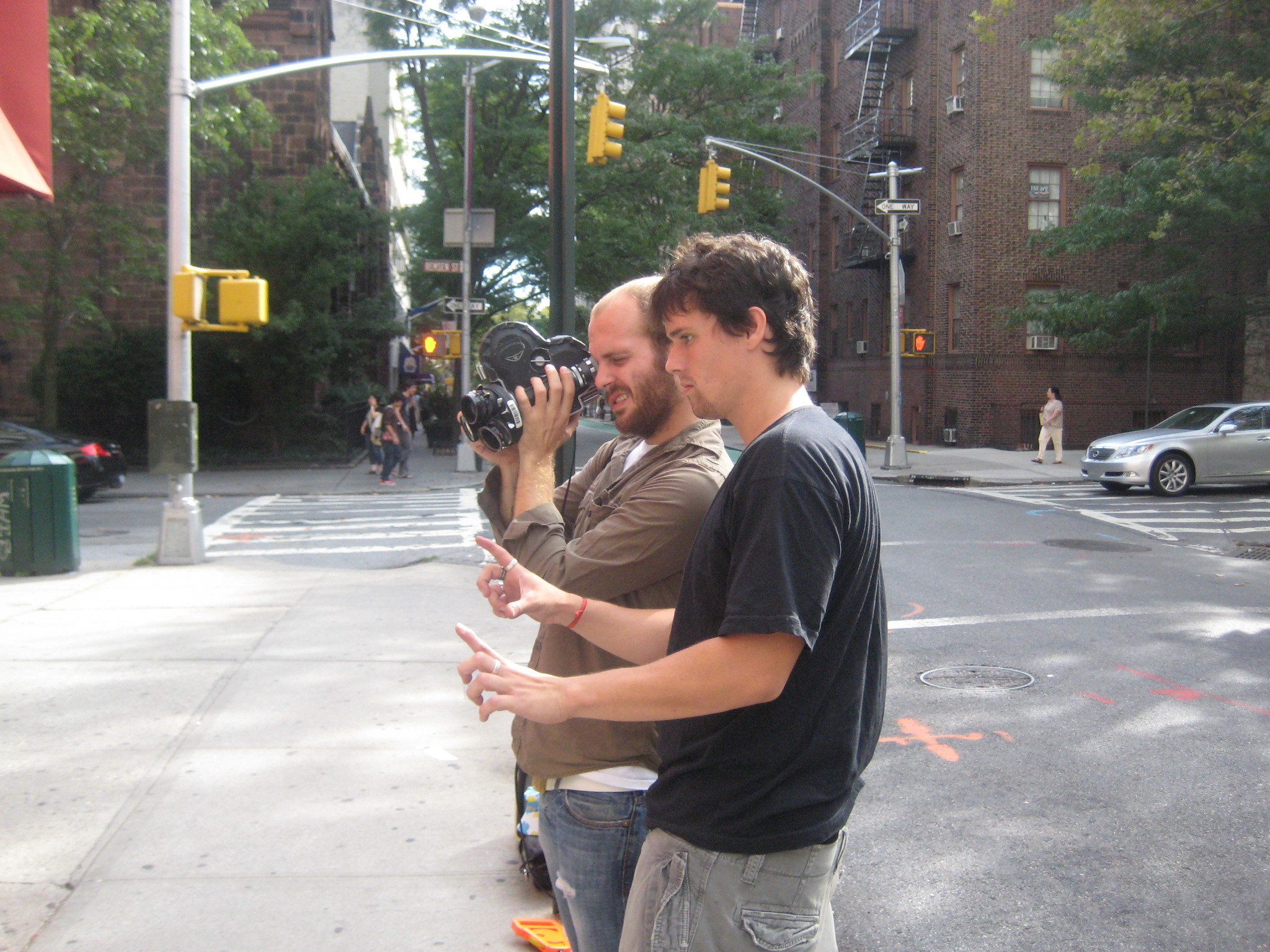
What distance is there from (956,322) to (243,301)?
2347 cm

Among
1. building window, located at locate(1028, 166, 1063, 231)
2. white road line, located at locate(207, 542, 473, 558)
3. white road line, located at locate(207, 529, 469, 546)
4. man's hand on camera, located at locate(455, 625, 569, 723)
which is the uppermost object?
building window, located at locate(1028, 166, 1063, 231)

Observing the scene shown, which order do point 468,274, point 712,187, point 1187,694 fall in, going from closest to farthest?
point 1187,694 < point 712,187 < point 468,274

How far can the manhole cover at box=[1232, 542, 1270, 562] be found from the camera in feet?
41.2

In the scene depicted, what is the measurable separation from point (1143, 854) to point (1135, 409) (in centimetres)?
2892

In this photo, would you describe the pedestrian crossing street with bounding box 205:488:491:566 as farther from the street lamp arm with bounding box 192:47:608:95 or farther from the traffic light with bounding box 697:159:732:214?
the traffic light with bounding box 697:159:732:214

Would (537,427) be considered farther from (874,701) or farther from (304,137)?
(304,137)

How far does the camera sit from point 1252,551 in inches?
513

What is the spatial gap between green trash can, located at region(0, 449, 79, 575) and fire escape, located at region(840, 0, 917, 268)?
2630 centimetres

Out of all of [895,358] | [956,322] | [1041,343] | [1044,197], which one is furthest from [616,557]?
[1044,197]

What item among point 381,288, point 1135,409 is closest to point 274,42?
point 381,288

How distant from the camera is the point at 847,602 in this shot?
70.4 inches

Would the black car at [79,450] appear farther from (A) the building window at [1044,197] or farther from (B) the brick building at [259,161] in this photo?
(A) the building window at [1044,197]

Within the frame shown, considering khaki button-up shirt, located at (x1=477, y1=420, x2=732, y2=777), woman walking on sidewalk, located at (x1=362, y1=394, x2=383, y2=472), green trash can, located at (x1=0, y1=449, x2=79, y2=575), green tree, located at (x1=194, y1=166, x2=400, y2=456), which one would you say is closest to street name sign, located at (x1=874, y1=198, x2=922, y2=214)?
woman walking on sidewalk, located at (x1=362, y1=394, x2=383, y2=472)

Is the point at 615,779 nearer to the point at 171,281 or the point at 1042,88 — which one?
the point at 171,281
